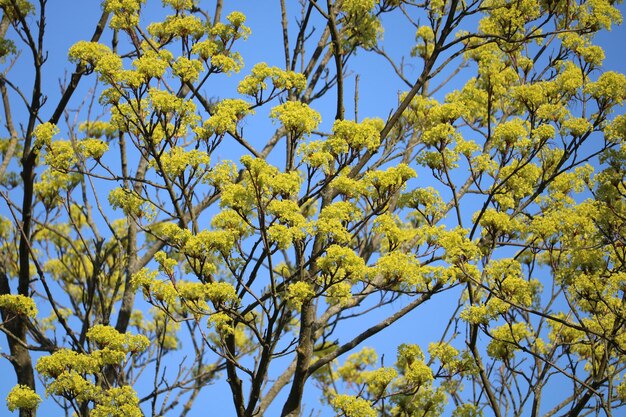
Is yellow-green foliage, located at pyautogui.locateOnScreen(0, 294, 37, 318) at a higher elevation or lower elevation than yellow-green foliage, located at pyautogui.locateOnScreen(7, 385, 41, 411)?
higher

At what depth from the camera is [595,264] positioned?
27.0 ft

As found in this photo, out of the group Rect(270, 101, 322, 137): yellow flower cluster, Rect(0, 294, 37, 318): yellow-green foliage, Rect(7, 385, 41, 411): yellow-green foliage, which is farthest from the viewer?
Rect(0, 294, 37, 318): yellow-green foliage

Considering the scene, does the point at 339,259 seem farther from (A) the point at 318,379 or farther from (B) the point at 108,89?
(A) the point at 318,379

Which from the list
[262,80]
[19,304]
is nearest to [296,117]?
[262,80]

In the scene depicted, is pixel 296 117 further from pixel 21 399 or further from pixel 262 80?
pixel 21 399

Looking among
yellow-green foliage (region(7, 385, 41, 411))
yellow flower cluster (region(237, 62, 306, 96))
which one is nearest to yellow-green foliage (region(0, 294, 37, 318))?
yellow-green foliage (region(7, 385, 41, 411))

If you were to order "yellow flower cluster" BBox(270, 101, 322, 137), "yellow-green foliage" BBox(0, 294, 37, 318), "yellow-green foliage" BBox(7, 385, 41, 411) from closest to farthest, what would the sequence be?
"yellow flower cluster" BBox(270, 101, 322, 137) < "yellow-green foliage" BBox(7, 385, 41, 411) < "yellow-green foliage" BBox(0, 294, 37, 318)

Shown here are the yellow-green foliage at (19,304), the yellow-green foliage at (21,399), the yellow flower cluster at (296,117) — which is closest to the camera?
the yellow flower cluster at (296,117)

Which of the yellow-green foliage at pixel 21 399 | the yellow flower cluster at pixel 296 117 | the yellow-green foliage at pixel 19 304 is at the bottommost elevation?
the yellow-green foliage at pixel 21 399

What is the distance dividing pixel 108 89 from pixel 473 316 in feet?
13.7

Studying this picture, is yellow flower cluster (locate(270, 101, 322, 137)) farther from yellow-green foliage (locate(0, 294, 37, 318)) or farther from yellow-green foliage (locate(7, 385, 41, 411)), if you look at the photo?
yellow-green foliage (locate(7, 385, 41, 411))

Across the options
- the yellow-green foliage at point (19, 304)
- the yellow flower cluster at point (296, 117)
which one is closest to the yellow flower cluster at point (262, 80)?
the yellow flower cluster at point (296, 117)

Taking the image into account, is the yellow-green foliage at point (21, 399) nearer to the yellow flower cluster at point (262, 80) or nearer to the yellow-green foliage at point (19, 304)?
the yellow-green foliage at point (19, 304)

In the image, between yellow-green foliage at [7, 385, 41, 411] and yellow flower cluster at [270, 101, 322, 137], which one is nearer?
yellow flower cluster at [270, 101, 322, 137]
